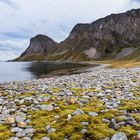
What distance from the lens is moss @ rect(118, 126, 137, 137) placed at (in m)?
8.82

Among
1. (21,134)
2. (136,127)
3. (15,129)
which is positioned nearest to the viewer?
(21,134)

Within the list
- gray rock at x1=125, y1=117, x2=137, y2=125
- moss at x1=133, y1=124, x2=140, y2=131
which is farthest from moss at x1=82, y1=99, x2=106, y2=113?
moss at x1=133, y1=124, x2=140, y2=131

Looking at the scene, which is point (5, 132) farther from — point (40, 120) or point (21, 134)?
point (40, 120)

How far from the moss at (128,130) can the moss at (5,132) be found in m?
3.87

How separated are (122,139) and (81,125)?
198cm

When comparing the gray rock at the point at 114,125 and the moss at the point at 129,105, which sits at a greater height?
the moss at the point at 129,105

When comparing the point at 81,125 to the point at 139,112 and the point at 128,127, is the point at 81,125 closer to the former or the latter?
the point at 128,127

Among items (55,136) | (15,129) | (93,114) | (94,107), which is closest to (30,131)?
(15,129)

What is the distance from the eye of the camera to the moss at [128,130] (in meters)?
8.82

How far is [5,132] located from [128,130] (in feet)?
14.1

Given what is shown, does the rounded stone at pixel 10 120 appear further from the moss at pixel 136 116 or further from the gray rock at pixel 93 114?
the moss at pixel 136 116

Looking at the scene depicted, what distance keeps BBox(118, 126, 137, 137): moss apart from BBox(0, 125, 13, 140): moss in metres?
3.87

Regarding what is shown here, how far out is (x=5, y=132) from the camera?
31.7ft

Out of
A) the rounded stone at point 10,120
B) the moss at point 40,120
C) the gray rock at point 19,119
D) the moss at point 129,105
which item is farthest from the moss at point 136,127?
the rounded stone at point 10,120
